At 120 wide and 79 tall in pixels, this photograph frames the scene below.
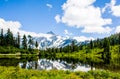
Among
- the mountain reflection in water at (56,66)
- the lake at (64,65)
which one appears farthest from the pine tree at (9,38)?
the mountain reflection in water at (56,66)

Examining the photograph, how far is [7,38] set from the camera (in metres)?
192

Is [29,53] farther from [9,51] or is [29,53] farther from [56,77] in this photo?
[56,77]

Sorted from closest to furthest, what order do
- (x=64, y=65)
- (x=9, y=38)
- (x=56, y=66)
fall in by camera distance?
(x=56, y=66) → (x=64, y=65) → (x=9, y=38)

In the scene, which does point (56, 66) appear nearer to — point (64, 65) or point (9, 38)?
point (64, 65)

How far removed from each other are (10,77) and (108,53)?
4742 inches

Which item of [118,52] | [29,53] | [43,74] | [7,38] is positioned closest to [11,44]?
[7,38]

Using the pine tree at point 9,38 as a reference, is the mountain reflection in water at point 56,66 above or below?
below

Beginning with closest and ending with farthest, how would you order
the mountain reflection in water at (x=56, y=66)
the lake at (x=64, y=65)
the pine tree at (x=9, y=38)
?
the mountain reflection in water at (x=56, y=66) → the lake at (x=64, y=65) → the pine tree at (x=9, y=38)

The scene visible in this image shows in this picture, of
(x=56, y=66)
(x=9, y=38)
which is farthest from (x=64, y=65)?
(x=9, y=38)

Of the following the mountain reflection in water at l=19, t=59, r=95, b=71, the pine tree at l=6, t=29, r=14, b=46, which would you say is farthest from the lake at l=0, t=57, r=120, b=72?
the pine tree at l=6, t=29, r=14, b=46

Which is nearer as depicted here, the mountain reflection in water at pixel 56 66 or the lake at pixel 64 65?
the mountain reflection in water at pixel 56 66

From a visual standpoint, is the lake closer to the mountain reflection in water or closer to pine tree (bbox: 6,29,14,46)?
the mountain reflection in water

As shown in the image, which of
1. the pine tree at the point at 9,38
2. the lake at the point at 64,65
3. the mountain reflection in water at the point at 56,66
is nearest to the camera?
the mountain reflection in water at the point at 56,66

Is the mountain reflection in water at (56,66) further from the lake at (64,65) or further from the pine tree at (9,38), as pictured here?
the pine tree at (9,38)
